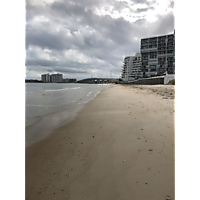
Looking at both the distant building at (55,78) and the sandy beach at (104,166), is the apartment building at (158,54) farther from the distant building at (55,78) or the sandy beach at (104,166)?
the distant building at (55,78)

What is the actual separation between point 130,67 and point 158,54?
108 ft

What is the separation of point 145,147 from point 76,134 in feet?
5.75

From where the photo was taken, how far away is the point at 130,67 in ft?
320

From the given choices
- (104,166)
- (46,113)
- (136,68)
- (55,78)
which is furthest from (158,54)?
(55,78)

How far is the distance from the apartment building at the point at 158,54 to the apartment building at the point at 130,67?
64.5 feet

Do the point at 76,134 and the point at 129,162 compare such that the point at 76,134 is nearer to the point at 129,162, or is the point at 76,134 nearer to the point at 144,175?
the point at 129,162

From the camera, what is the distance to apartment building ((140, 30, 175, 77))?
2457 inches

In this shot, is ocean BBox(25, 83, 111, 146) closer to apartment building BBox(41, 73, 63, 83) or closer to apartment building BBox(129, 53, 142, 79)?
apartment building BBox(129, 53, 142, 79)

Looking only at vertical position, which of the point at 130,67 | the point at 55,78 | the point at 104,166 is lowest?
the point at 104,166

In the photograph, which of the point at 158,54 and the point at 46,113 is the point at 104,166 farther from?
the point at 158,54

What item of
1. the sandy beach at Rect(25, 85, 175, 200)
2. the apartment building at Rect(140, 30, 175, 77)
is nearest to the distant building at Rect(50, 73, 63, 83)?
the apartment building at Rect(140, 30, 175, 77)
